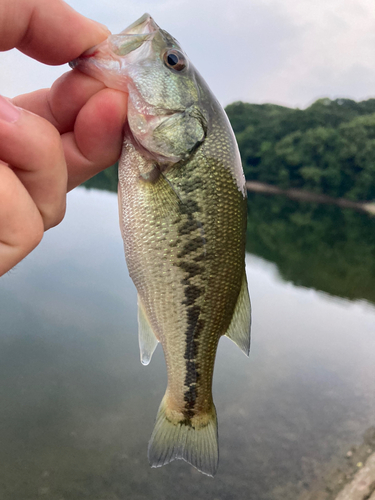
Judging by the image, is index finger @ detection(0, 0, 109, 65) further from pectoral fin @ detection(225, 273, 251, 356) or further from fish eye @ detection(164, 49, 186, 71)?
pectoral fin @ detection(225, 273, 251, 356)

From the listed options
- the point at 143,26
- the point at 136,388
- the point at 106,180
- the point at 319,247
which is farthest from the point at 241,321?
the point at 106,180

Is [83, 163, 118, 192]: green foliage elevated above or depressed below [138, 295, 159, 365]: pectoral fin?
below

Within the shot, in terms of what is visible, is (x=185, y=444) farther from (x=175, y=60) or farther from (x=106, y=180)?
(x=106, y=180)

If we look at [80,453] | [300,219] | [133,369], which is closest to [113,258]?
[133,369]

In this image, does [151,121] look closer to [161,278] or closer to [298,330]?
[161,278]

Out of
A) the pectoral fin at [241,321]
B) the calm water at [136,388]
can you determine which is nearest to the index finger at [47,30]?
the pectoral fin at [241,321]

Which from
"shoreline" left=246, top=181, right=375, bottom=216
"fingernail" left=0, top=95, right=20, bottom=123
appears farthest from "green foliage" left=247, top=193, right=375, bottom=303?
"fingernail" left=0, top=95, right=20, bottom=123
